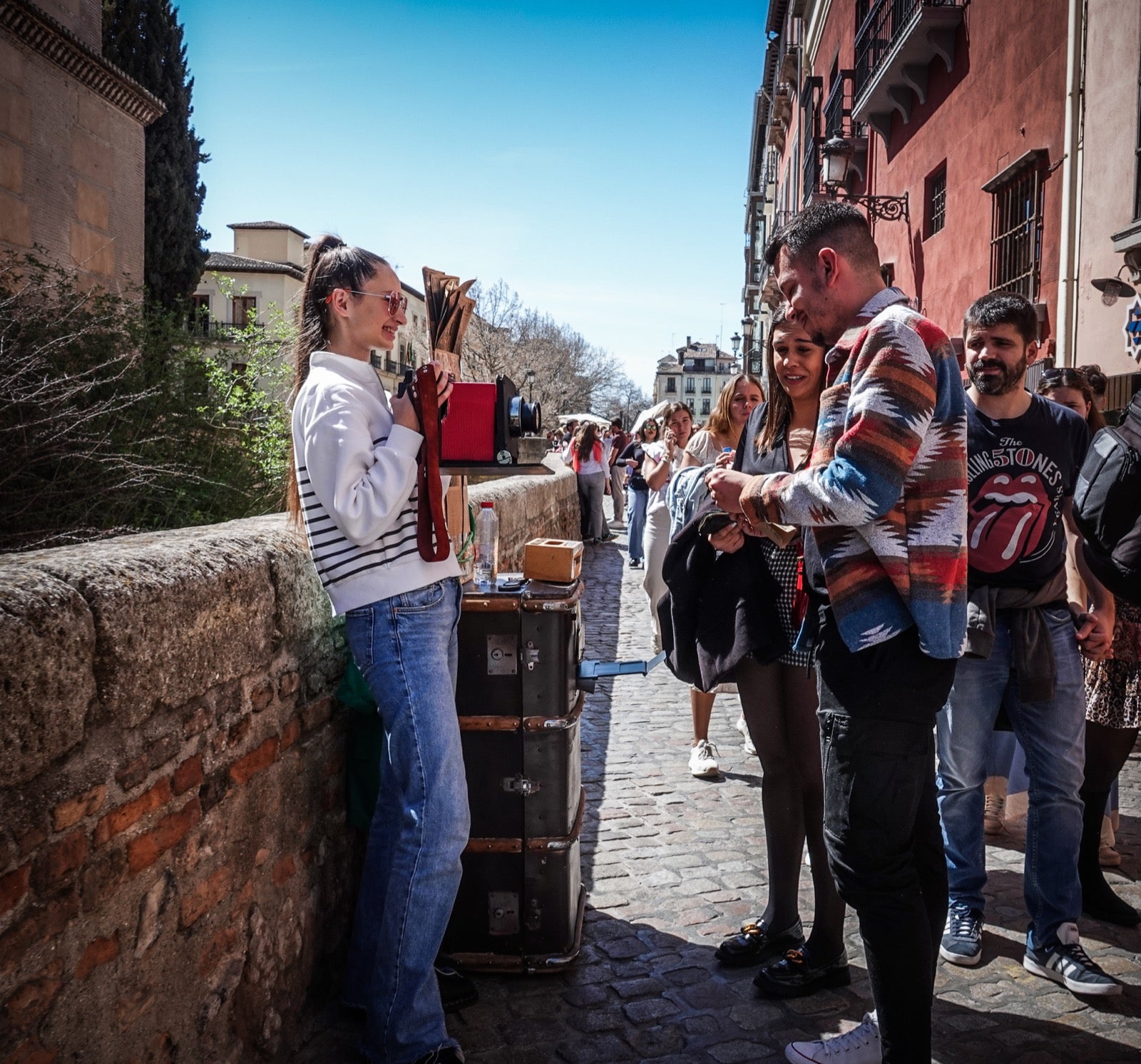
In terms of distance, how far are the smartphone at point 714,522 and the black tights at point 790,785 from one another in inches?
A: 16.9

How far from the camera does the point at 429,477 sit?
8.80 feet

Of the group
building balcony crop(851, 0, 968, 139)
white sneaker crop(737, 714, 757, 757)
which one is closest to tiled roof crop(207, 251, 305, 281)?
building balcony crop(851, 0, 968, 139)

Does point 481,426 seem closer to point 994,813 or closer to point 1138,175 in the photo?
point 994,813

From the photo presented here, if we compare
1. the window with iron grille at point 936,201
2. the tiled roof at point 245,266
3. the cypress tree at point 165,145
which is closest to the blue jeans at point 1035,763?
the window with iron grille at point 936,201

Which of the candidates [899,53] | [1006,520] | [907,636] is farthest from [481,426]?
[899,53]

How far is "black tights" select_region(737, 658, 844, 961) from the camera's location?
124 inches

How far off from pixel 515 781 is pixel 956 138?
10.9 m

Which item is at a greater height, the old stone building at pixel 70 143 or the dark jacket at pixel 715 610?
the old stone building at pixel 70 143

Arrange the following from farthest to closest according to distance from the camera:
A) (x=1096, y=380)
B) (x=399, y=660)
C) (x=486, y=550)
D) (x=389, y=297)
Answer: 1. (x=1096, y=380)
2. (x=486, y=550)
3. (x=389, y=297)
4. (x=399, y=660)

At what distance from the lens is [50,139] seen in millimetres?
11227

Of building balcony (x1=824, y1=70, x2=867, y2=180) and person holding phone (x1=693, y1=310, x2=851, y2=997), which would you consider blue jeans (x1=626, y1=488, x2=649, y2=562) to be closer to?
building balcony (x1=824, y1=70, x2=867, y2=180)

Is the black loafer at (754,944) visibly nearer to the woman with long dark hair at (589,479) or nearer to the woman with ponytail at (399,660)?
the woman with ponytail at (399,660)

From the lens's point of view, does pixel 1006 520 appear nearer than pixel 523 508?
Yes

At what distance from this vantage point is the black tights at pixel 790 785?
10.3 feet
